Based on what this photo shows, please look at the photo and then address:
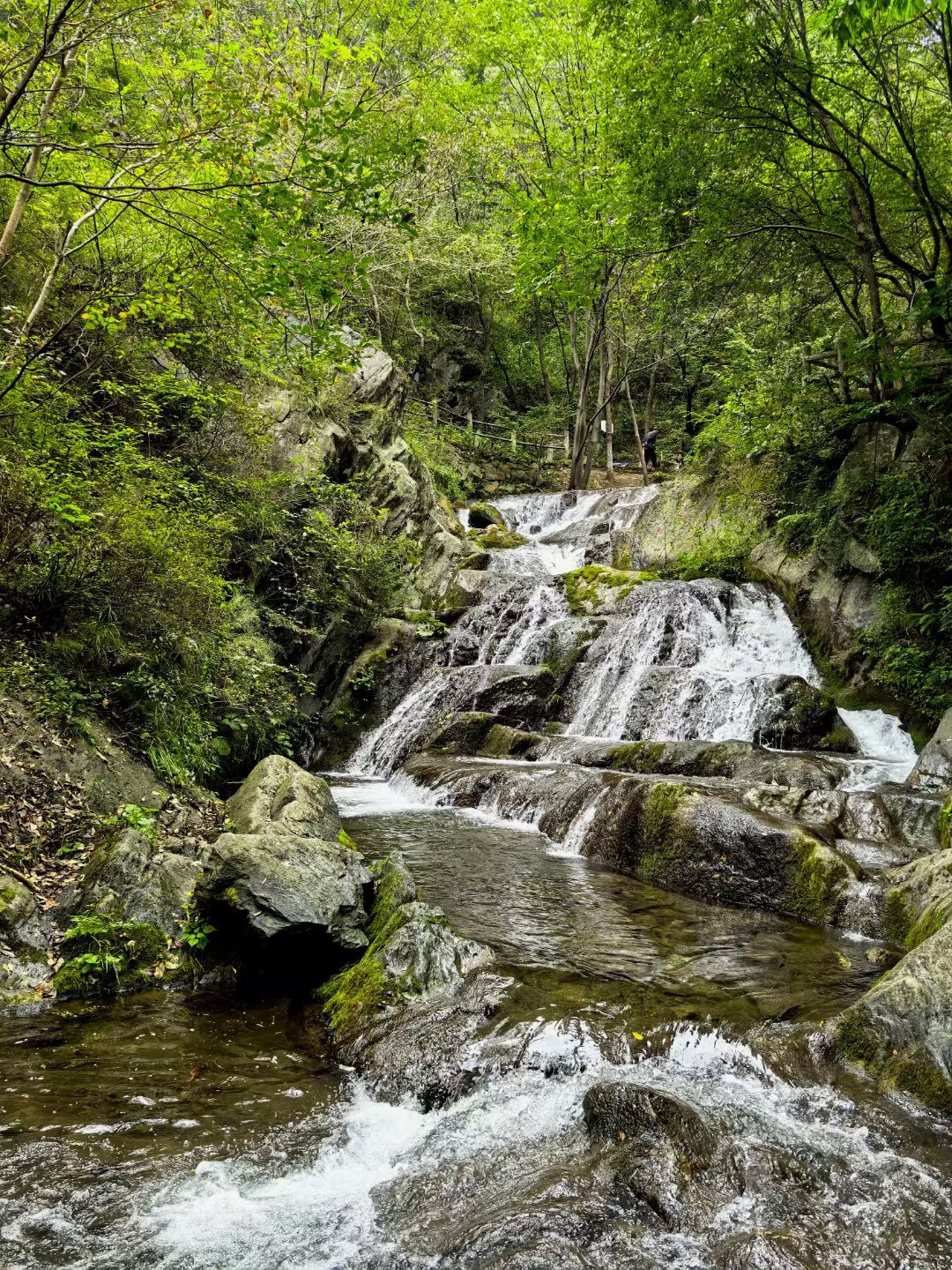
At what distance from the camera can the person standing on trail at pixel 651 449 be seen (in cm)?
2684

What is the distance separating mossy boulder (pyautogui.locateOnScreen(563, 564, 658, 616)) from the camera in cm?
1631

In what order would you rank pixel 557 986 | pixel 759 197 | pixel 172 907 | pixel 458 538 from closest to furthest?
pixel 557 986 → pixel 172 907 → pixel 759 197 → pixel 458 538

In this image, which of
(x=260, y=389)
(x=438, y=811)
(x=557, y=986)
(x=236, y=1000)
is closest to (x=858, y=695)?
(x=438, y=811)

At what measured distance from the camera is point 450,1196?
3.17 metres

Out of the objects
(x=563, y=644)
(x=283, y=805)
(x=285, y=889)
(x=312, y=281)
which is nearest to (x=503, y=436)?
(x=563, y=644)

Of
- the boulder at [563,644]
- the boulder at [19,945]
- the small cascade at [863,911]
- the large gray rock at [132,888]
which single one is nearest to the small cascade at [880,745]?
the small cascade at [863,911]

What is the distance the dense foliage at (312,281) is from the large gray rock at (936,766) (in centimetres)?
197

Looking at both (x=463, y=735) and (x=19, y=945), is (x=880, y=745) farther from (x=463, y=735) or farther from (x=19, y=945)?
(x=19, y=945)

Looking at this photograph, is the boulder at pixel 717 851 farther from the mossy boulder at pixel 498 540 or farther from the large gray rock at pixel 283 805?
the mossy boulder at pixel 498 540

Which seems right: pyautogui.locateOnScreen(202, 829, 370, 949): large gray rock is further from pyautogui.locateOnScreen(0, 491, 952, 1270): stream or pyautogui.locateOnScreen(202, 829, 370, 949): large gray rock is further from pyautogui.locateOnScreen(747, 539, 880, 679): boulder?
pyautogui.locateOnScreen(747, 539, 880, 679): boulder

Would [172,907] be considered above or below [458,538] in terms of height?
below

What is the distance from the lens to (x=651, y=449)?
28219 mm

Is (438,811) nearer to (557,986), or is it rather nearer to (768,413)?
(557,986)

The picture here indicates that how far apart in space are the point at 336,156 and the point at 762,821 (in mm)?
7242
